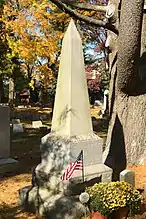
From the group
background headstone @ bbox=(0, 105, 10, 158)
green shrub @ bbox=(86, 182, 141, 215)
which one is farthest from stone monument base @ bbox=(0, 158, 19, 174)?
green shrub @ bbox=(86, 182, 141, 215)

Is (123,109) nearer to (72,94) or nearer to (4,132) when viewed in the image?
(72,94)

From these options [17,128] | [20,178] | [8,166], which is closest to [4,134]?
[8,166]

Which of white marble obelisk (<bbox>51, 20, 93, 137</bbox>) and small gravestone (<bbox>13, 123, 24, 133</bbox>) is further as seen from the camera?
small gravestone (<bbox>13, 123, 24, 133</bbox>)

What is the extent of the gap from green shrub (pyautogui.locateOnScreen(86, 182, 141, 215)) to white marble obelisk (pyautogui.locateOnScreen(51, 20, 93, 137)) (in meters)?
1.13

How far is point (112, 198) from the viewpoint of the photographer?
4352 mm

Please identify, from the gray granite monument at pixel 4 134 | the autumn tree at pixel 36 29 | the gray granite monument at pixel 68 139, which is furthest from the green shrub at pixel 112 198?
the autumn tree at pixel 36 29

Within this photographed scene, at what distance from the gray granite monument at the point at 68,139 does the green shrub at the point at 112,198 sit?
679 mm

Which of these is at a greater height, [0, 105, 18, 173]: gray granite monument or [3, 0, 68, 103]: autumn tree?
[3, 0, 68, 103]: autumn tree

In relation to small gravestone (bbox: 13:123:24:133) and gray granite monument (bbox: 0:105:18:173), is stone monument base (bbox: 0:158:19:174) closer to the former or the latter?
gray granite monument (bbox: 0:105:18:173)

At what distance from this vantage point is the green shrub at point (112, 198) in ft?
14.2

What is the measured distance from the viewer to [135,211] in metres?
4.71

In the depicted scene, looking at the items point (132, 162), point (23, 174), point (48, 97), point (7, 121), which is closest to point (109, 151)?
point (132, 162)

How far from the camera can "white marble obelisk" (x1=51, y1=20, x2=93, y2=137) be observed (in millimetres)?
5379

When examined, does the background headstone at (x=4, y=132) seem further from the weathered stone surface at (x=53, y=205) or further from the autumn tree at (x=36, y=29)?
the autumn tree at (x=36, y=29)
